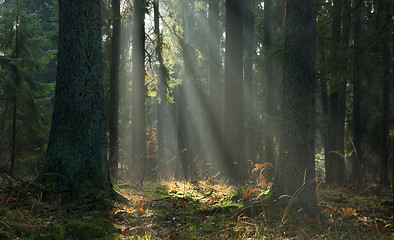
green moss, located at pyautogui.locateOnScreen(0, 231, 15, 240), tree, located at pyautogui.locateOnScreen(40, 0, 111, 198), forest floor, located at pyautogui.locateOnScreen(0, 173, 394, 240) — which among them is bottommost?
forest floor, located at pyautogui.locateOnScreen(0, 173, 394, 240)

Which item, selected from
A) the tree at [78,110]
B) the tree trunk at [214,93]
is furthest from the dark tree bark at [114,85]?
the tree at [78,110]

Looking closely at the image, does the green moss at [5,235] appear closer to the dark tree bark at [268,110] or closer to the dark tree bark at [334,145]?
the dark tree bark at [268,110]

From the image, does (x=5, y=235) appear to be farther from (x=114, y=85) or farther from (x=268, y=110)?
(x=268, y=110)

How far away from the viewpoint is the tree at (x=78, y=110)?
17.6ft

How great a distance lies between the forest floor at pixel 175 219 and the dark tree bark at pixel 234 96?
1.37 m

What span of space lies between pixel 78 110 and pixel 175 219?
2.71 meters

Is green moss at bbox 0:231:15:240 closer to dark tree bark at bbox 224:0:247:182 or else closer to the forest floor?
the forest floor

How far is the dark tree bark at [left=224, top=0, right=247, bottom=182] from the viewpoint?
8602mm

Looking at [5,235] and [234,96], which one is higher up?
[234,96]

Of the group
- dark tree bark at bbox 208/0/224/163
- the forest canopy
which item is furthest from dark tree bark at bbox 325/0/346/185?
dark tree bark at bbox 208/0/224/163

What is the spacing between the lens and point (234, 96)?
8742 millimetres

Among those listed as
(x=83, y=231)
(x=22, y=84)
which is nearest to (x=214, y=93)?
(x=22, y=84)

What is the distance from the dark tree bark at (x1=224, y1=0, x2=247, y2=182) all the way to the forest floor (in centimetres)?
137

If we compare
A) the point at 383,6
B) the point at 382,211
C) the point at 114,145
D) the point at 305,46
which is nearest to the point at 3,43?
the point at 114,145
